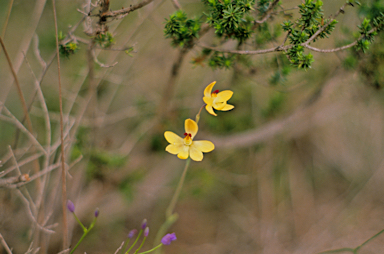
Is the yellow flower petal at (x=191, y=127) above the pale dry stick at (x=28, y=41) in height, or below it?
below

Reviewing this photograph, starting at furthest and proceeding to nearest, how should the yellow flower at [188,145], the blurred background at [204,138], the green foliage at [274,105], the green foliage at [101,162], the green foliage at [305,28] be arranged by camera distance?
the green foliage at [274,105] → the blurred background at [204,138] → the green foliage at [101,162] → the yellow flower at [188,145] → the green foliage at [305,28]

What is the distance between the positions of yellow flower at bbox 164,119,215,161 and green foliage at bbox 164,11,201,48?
0.37 meters

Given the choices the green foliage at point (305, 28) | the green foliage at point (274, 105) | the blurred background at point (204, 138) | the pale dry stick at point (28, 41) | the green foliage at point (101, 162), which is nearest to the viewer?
the green foliage at point (305, 28)

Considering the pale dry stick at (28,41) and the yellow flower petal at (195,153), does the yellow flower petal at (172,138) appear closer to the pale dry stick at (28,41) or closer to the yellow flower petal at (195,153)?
the yellow flower petal at (195,153)

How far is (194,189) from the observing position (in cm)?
201

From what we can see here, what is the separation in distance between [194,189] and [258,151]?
67 cm

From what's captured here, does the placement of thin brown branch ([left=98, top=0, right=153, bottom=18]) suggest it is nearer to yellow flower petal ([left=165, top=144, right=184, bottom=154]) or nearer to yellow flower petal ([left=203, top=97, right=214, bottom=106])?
yellow flower petal ([left=203, top=97, right=214, bottom=106])

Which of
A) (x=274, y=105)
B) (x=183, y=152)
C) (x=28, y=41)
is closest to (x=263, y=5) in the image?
(x=183, y=152)

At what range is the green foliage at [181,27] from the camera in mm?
975

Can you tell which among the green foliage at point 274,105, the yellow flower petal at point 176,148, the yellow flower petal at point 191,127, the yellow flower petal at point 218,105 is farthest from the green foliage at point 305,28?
the green foliage at point 274,105

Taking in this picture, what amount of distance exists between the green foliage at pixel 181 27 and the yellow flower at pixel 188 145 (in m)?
0.37

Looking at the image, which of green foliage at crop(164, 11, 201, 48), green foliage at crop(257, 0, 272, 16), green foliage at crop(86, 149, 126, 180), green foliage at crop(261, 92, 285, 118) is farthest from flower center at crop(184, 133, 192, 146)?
green foliage at crop(261, 92, 285, 118)

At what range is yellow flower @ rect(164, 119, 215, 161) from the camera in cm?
93

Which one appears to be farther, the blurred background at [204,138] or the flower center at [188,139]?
the blurred background at [204,138]
